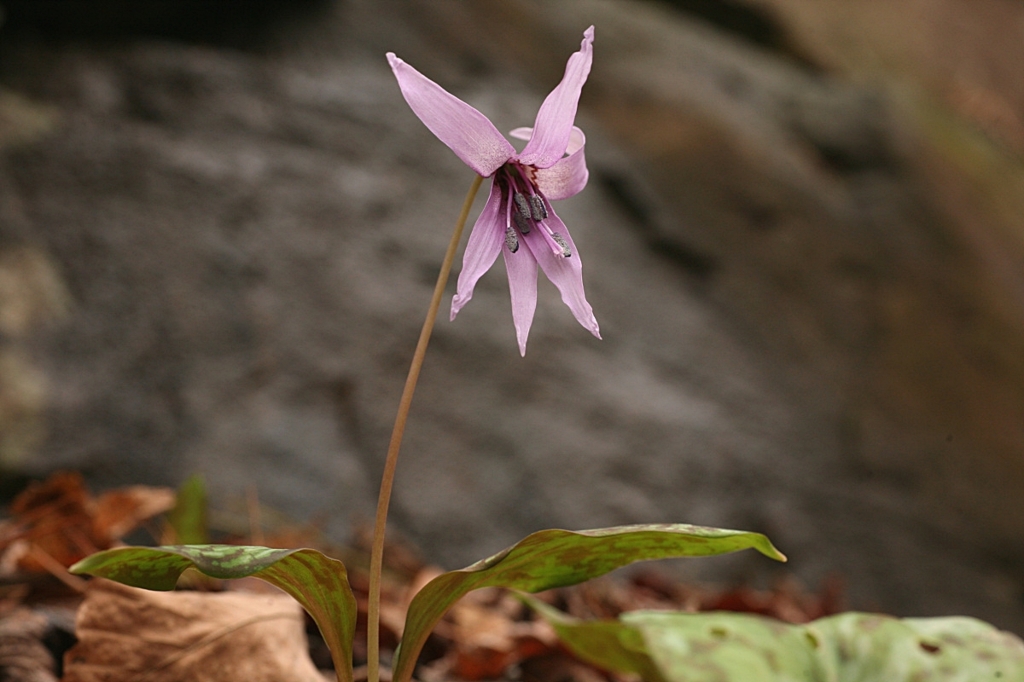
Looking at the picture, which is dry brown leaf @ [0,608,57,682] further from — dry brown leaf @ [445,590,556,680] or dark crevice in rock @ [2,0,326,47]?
dark crevice in rock @ [2,0,326,47]

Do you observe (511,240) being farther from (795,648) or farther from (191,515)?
(191,515)

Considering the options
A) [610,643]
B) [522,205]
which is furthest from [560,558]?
[522,205]

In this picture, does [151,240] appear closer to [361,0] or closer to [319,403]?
[319,403]

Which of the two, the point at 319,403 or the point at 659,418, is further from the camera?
the point at 659,418

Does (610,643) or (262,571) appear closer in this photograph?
(262,571)

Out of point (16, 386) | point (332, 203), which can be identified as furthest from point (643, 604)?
point (16, 386)

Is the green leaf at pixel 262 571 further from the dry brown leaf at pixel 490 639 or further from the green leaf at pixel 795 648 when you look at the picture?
the dry brown leaf at pixel 490 639
